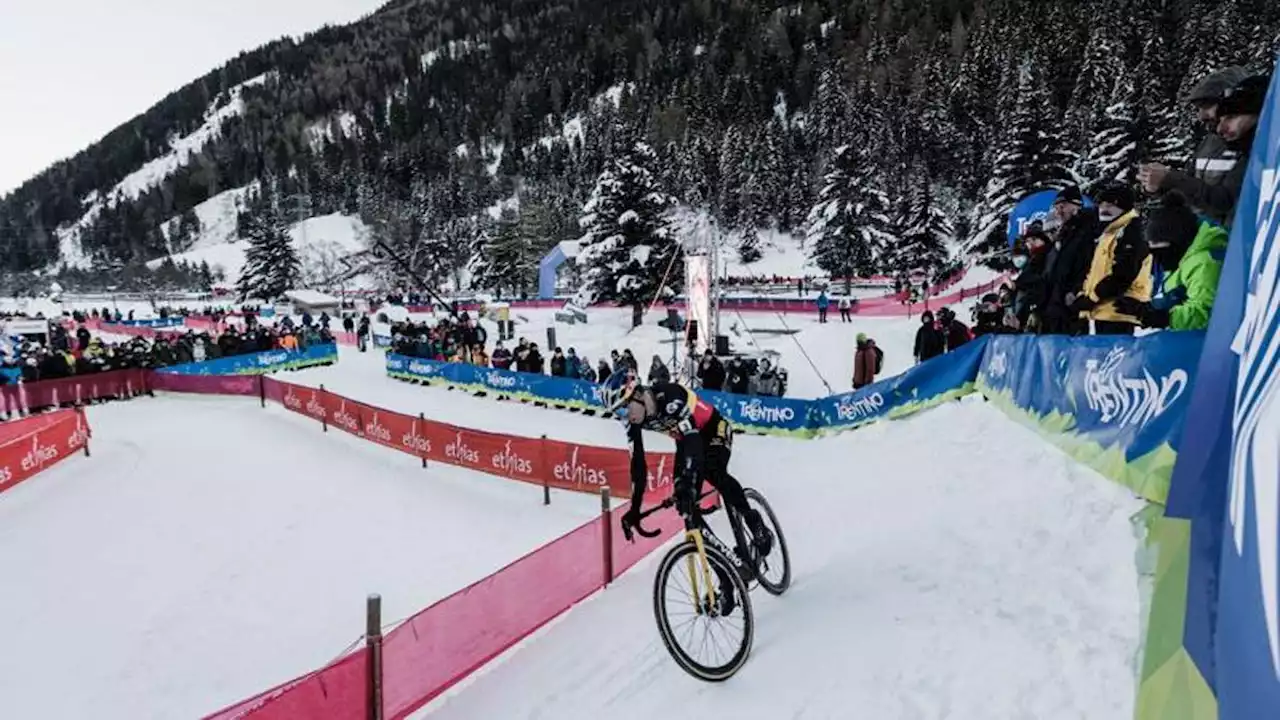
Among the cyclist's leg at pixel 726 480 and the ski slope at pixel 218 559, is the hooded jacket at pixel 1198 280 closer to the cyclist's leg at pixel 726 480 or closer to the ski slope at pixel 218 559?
the cyclist's leg at pixel 726 480

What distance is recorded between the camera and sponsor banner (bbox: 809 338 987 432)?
11.2 m

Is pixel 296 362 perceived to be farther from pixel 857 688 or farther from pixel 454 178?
pixel 454 178

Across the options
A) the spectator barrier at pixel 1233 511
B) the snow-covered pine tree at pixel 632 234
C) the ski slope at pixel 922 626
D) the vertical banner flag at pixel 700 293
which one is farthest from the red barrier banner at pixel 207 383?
the spectator barrier at pixel 1233 511

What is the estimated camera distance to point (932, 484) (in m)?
8.44

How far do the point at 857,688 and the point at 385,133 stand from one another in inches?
8124

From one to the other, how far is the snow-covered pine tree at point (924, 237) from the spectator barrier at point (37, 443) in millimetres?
47371

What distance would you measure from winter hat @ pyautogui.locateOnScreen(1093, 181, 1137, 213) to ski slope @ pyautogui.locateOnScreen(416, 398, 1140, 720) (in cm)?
224

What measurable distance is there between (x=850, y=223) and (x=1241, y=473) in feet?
156

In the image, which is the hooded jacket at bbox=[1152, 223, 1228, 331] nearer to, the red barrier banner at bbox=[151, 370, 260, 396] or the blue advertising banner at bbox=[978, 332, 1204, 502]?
the blue advertising banner at bbox=[978, 332, 1204, 502]

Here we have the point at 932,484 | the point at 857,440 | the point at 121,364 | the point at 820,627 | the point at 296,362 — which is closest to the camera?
the point at 820,627

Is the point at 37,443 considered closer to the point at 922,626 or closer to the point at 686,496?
the point at 686,496

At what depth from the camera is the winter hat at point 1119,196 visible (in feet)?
19.1

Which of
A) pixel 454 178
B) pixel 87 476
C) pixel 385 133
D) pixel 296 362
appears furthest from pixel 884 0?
pixel 87 476

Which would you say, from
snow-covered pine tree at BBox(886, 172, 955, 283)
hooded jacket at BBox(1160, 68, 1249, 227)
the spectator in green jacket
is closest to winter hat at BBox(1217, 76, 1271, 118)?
hooded jacket at BBox(1160, 68, 1249, 227)
